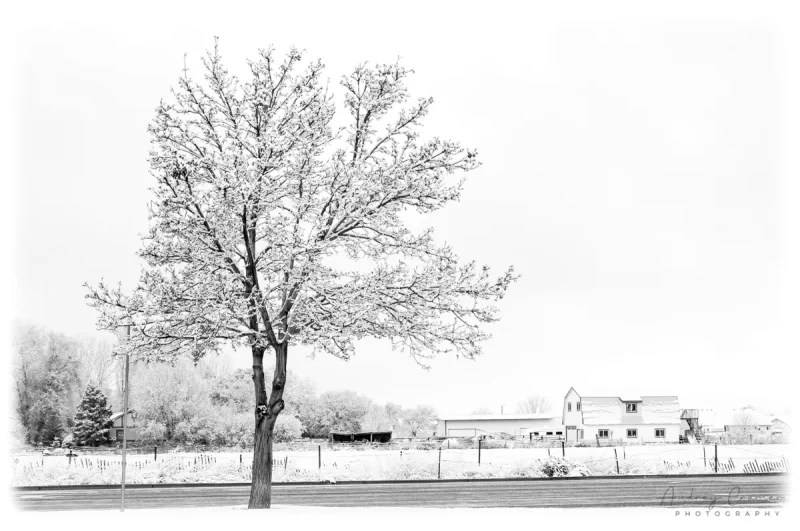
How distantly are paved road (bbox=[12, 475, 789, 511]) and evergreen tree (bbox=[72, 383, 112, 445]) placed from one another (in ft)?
65.3

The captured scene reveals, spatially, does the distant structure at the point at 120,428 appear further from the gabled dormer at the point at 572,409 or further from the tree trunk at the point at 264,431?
the tree trunk at the point at 264,431

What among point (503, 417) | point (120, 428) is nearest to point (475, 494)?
point (120, 428)

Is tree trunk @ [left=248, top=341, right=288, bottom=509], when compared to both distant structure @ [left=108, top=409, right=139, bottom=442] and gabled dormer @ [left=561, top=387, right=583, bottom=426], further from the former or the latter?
gabled dormer @ [left=561, top=387, right=583, bottom=426]

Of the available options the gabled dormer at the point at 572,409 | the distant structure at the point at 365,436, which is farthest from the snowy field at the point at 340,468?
the distant structure at the point at 365,436

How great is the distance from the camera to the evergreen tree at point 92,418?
48.4m

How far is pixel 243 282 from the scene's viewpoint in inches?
691

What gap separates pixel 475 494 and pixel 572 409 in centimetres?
3104

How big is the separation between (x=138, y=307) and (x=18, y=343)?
37.3 metres

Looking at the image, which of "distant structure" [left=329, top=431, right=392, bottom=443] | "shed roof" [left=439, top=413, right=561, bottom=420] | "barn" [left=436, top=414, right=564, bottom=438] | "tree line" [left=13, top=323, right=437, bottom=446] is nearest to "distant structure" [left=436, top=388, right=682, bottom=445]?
"distant structure" [left=329, top=431, right=392, bottom=443]

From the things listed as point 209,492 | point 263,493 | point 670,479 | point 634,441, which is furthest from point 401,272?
point 634,441

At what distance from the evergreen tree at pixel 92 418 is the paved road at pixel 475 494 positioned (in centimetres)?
1990

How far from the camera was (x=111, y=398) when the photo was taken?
5528 cm

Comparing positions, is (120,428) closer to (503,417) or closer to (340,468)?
(340,468)

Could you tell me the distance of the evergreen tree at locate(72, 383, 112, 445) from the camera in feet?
159
